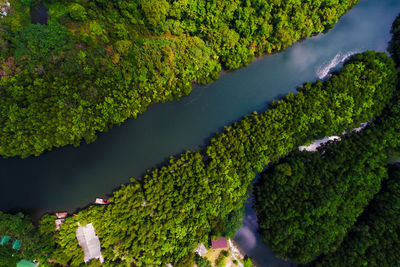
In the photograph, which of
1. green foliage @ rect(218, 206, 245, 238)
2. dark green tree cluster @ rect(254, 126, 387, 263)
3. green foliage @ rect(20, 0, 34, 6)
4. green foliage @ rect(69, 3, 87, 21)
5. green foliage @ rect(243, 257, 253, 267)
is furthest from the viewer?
green foliage @ rect(243, 257, 253, 267)

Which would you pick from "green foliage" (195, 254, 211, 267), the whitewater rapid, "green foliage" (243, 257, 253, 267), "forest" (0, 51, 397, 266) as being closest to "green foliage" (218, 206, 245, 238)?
"forest" (0, 51, 397, 266)

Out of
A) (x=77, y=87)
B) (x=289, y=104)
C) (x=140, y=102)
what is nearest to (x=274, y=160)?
(x=289, y=104)

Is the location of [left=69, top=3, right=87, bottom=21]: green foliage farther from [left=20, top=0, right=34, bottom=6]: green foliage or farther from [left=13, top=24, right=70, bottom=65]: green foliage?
[left=20, top=0, right=34, bottom=6]: green foliage

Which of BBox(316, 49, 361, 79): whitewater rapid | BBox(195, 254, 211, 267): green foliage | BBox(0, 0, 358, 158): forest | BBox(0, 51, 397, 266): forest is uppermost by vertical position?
BBox(0, 0, 358, 158): forest

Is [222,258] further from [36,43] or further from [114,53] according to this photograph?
[36,43]

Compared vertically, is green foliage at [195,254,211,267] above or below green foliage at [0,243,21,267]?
below

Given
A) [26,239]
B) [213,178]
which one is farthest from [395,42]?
[26,239]
